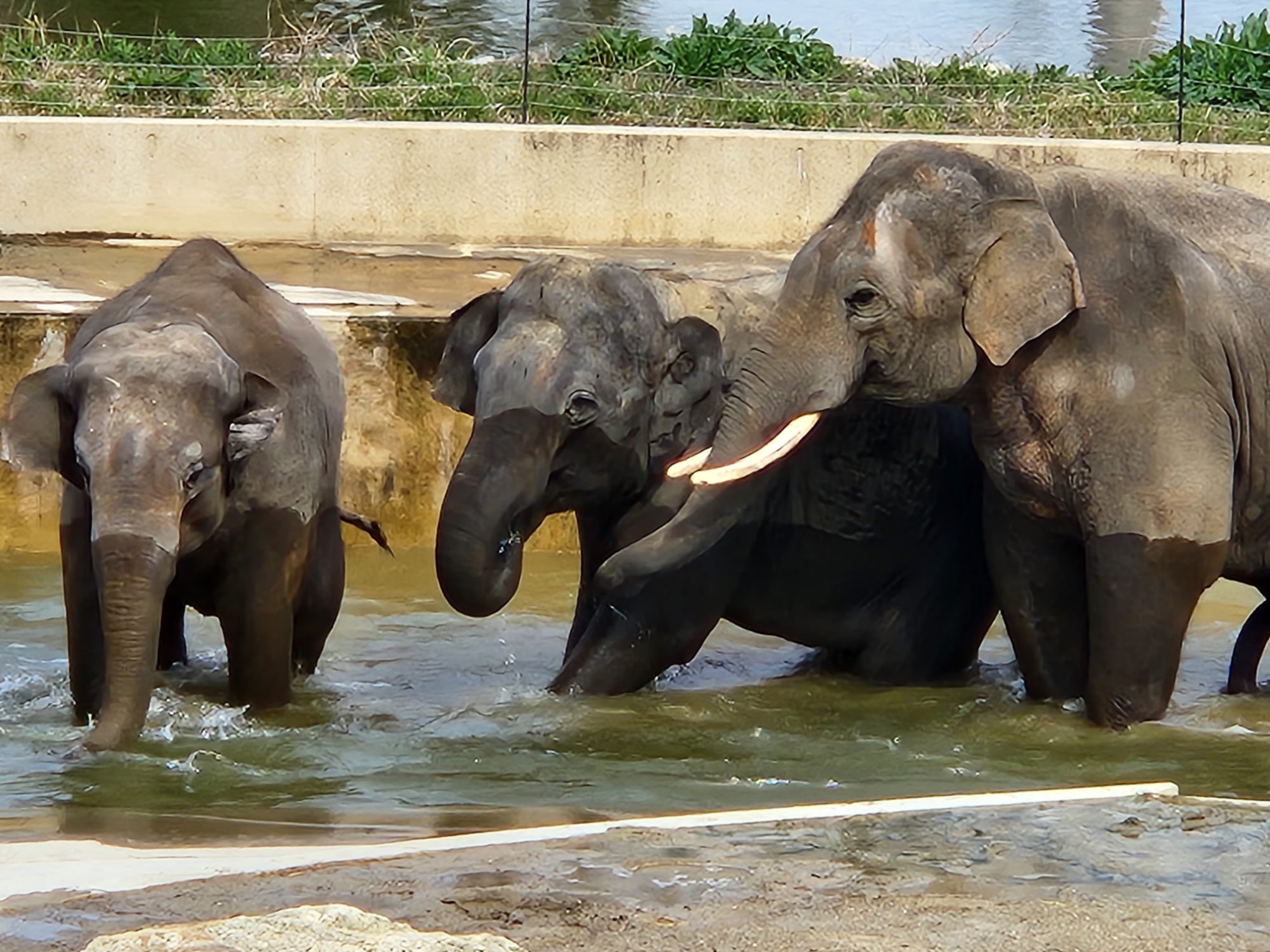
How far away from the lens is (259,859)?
17.0ft

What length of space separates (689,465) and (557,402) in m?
0.41

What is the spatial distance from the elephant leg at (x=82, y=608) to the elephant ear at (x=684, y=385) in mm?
1664

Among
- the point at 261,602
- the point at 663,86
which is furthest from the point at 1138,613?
the point at 663,86

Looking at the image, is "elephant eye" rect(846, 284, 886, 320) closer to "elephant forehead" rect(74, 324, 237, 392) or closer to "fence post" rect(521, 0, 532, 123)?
"elephant forehead" rect(74, 324, 237, 392)

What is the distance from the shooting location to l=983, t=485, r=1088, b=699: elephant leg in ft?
24.7

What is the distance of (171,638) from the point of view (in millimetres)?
8070

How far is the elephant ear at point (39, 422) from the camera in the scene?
673cm

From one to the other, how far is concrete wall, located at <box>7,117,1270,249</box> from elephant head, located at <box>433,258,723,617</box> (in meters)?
5.99

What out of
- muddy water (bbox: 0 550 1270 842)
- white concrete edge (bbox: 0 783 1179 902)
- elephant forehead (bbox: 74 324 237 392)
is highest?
elephant forehead (bbox: 74 324 237 392)

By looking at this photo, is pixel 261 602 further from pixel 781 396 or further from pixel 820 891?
pixel 820 891

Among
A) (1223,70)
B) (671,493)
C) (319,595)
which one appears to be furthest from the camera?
(1223,70)

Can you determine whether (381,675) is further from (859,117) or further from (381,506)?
(859,117)

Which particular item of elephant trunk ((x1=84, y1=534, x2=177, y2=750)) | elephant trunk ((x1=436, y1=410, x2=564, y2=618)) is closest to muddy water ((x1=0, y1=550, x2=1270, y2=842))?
elephant trunk ((x1=84, y1=534, x2=177, y2=750))

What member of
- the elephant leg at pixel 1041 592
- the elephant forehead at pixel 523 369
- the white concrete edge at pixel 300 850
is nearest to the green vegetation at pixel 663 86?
the elephant leg at pixel 1041 592
